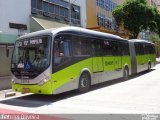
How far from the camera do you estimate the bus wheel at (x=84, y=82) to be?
45.1ft

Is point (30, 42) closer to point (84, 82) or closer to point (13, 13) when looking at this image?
point (84, 82)

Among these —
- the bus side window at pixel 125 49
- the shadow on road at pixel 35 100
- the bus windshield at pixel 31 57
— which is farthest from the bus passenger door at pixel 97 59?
the bus side window at pixel 125 49

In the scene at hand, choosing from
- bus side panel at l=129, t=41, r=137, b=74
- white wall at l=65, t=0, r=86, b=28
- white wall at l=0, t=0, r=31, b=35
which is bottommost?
Result: bus side panel at l=129, t=41, r=137, b=74

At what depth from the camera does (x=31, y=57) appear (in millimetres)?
12258

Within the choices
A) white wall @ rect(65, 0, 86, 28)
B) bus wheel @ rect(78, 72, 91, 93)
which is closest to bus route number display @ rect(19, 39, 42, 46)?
bus wheel @ rect(78, 72, 91, 93)

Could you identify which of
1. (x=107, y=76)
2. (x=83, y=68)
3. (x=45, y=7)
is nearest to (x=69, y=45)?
(x=83, y=68)

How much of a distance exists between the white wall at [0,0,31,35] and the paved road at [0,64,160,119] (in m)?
9.50

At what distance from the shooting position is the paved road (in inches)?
387

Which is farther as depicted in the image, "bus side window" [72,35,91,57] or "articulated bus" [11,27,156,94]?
"bus side window" [72,35,91,57]

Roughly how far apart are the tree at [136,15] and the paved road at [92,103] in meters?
29.0

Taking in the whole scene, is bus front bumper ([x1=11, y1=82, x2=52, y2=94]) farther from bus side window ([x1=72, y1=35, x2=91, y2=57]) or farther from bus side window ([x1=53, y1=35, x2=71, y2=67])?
bus side window ([x1=72, y1=35, x2=91, y2=57])

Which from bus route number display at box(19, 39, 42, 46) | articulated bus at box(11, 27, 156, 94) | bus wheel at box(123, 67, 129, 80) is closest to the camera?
articulated bus at box(11, 27, 156, 94)

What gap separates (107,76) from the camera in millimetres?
16359

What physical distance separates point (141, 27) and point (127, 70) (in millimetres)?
24439
